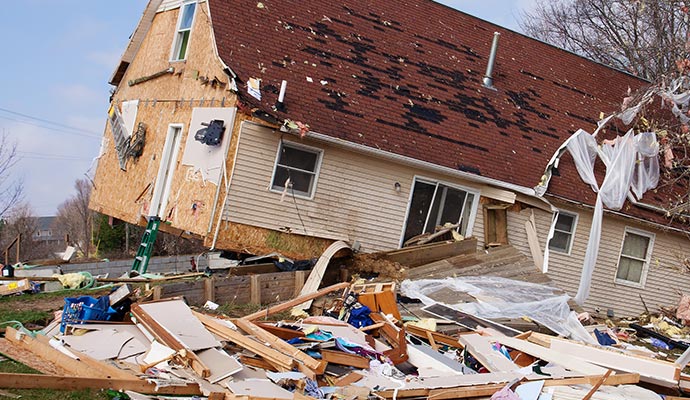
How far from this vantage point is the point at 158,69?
19000 mm

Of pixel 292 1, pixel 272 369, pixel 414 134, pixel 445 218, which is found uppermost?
pixel 292 1

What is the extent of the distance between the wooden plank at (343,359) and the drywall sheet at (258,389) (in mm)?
1169

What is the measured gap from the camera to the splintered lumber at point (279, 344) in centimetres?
874

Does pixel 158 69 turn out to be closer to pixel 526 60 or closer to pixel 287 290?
pixel 287 290

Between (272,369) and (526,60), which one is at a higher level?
(526,60)

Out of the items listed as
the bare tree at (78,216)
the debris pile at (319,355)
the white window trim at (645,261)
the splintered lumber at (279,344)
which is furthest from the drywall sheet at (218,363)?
the bare tree at (78,216)

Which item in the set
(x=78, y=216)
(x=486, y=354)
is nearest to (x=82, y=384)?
(x=486, y=354)

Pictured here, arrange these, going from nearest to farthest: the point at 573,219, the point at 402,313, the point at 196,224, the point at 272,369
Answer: the point at 272,369
the point at 402,313
the point at 196,224
the point at 573,219

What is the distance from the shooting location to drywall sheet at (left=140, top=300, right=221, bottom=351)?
8.70 m

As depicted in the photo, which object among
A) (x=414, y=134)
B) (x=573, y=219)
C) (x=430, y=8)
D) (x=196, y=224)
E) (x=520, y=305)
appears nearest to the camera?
(x=520, y=305)

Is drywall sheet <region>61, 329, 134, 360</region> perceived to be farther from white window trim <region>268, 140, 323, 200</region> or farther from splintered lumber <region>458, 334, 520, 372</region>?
white window trim <region>268, 140, 323, 200</region>

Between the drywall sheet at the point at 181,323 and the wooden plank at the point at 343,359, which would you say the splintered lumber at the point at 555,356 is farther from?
the drywall sheet at the point at 181,323

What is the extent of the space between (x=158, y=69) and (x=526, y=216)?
30.4 feet

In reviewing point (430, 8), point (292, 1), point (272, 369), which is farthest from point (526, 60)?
point (272, 369)
